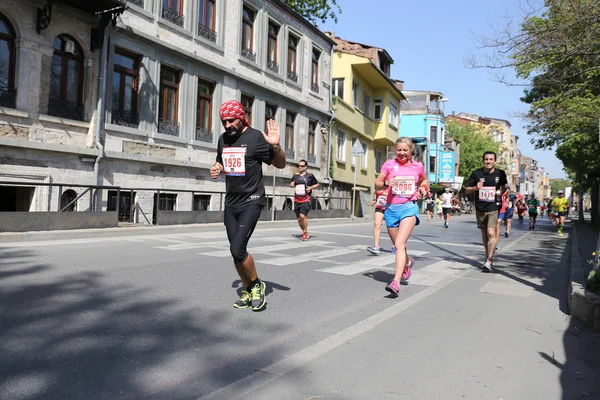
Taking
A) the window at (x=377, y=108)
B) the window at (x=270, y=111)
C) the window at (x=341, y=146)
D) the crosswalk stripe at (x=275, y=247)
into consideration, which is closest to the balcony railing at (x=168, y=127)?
the window at (x=270, y=111)

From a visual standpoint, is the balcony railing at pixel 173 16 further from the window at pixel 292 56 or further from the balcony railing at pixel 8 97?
the window at pixel 292 56

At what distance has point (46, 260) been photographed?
739 centimetres

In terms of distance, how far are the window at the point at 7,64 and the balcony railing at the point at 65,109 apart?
1053 mm

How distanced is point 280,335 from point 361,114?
30057 mm

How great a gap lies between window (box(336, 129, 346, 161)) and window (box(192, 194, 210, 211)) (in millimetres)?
12851

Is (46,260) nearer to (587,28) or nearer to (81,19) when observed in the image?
(587,28)

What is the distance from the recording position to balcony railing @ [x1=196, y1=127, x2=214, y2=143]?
62.5 ft

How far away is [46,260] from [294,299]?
399cm

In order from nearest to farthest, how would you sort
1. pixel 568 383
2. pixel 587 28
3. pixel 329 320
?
pixel 568 383 → pixel 329 320 → pixel 587 28

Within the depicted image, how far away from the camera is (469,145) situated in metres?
69.3

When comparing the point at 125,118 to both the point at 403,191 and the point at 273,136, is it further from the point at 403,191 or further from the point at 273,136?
the point at 273,136

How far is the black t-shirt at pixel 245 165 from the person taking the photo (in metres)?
4.84

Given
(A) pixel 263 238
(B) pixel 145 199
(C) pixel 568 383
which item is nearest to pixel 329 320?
(C) pixel 568 383

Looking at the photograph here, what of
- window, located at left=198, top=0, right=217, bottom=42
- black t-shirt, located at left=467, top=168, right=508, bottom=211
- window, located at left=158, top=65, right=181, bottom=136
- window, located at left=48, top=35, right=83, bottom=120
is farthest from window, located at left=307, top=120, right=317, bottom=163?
black t-shirt, located at left=467, top=168, right=508, bottom=211
